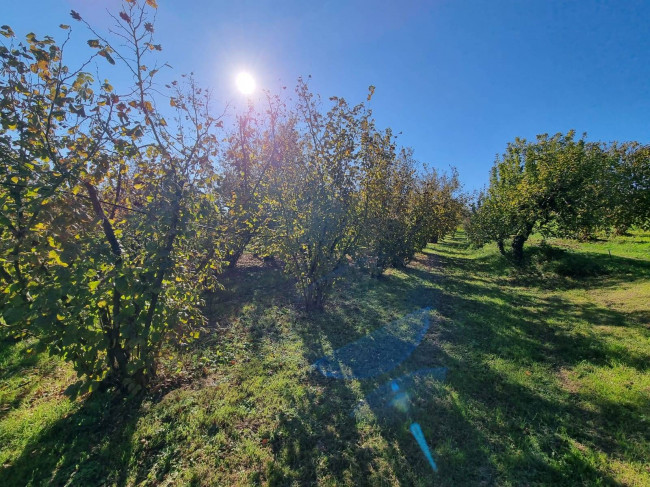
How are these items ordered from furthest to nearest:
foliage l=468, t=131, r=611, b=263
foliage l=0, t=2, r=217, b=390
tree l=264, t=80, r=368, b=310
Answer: foliage l=468, t=131, r=611, b=263 < tree l=264, t=80, r=368, b=310 < foliage l=0, t=2, r=217, b=390

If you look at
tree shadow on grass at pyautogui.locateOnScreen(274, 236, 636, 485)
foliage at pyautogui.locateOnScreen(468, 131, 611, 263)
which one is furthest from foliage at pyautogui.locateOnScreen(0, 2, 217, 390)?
foliage at pyautogui.locateOnScreen(468, 131, 611, 263)

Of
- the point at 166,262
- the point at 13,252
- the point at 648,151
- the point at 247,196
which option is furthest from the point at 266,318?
the point at 648,151

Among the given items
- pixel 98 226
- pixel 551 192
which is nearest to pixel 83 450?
pixel 98 226

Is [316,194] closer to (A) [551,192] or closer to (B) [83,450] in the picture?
(B) [83,450]

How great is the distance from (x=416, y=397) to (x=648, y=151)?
994 inches

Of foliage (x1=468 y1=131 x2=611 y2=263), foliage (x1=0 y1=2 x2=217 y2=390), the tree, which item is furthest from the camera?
foliage (x1=468 y1=131 x2=611 y2=263)

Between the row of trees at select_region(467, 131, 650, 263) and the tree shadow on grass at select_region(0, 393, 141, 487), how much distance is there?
57.0 ft

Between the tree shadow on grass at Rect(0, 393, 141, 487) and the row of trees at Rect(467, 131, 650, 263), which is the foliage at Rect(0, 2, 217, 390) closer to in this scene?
the tree shadow on grass at Rect(0, 393, 141, 487)

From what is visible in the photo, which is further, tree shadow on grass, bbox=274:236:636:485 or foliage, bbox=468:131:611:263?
foliage, bbox=468:131:611:263

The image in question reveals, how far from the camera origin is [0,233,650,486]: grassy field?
3.25 metres

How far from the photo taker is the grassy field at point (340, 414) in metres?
3.25

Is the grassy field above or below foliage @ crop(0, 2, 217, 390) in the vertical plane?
below

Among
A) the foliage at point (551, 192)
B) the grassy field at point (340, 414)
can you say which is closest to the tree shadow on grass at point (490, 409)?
the grassy field at point (340, 414)

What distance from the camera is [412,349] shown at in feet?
21.0
